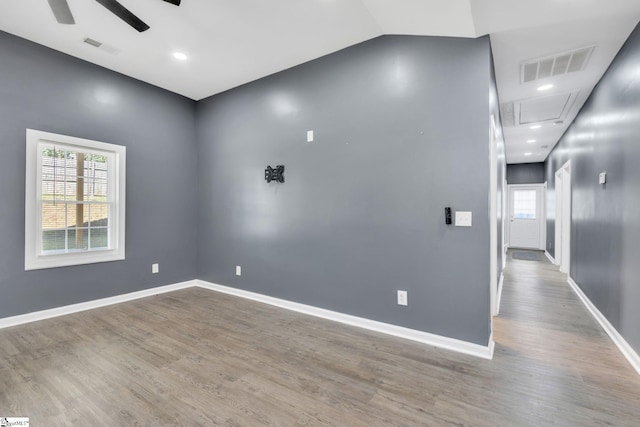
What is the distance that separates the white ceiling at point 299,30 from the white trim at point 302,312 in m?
2.59

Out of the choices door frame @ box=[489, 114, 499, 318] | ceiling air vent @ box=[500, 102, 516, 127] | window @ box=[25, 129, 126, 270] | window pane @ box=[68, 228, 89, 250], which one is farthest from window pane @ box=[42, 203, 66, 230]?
ceiling air vent @ box=[500, 102, 516, 127]

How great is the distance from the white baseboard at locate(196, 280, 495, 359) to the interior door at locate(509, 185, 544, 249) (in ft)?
26.3

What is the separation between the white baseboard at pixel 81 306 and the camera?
2947 mm

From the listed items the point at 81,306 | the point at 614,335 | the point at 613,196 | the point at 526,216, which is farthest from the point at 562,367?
the point at 526,216

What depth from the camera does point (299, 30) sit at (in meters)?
2.76

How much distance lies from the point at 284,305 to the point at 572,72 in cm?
413

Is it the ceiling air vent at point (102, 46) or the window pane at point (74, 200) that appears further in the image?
the window pane at point (74, 200)

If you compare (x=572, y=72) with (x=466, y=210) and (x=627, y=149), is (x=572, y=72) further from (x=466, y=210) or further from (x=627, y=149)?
(x=466, y=210)

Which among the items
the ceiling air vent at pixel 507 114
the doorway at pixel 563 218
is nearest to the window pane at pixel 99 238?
the ceiling air vent at pixel 507 114

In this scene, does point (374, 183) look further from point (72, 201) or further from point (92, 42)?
point (72, 201)

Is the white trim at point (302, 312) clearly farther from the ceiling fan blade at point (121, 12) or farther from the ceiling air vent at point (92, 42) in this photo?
the ceiling fan blade at point (121, 12)

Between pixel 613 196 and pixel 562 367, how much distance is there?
1.73 meters

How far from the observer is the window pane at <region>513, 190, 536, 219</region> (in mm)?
8852

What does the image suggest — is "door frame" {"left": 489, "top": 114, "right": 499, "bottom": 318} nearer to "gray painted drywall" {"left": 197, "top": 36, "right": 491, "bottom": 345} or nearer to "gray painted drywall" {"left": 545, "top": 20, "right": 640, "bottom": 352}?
"gray painted drywall" {"left": 197, "top": 36, "right": 491, "bottom": 345}
